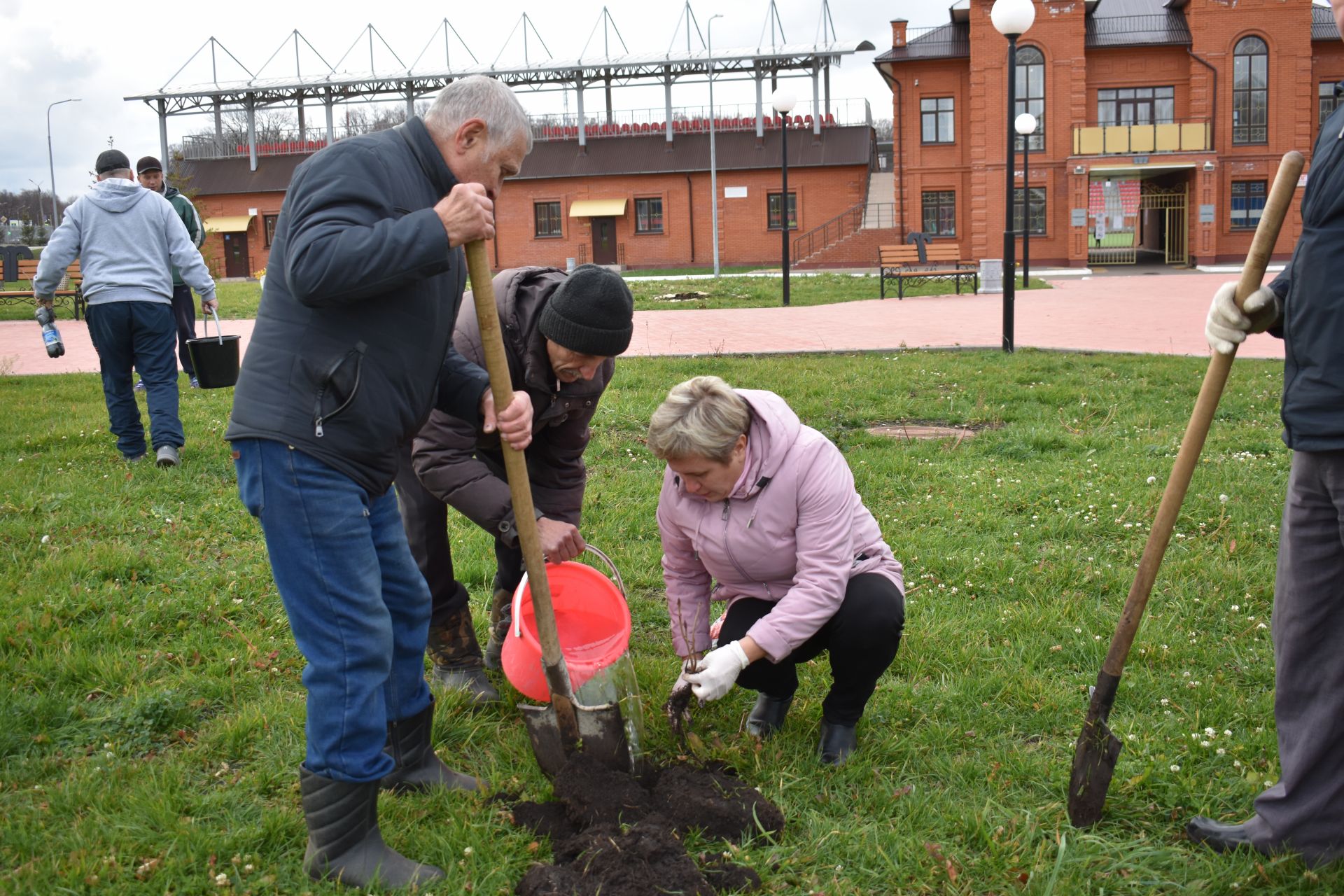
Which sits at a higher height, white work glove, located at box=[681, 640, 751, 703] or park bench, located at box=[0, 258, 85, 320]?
park bench, located at box=[0, 258, 85, 320]

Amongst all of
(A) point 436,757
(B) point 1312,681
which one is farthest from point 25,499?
(B) point 1312,681

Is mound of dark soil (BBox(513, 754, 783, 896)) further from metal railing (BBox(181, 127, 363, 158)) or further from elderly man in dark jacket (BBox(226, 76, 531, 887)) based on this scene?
metal railing (BBox(181, 127, 363, 158))

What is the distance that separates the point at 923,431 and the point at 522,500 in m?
5.13

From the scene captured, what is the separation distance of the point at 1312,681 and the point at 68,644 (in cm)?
386

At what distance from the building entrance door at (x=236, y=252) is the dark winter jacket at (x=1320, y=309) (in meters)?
46.2

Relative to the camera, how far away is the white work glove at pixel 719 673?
2951 millimetres

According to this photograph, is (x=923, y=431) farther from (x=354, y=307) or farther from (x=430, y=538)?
(x=354, y=307)

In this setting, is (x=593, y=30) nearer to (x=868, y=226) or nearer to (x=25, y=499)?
(x=868, y=226)

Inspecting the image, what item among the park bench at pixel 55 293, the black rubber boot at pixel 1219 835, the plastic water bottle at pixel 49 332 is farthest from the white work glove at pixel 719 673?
the park bench at pixel 55 293

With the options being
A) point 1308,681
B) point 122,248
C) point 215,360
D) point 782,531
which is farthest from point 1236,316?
point 122,248

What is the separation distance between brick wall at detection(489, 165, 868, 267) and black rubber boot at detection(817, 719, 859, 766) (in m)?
38.5

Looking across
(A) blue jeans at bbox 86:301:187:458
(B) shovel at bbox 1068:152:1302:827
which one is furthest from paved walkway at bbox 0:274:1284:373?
(B) shovel at bbox 1068:152:1302:827

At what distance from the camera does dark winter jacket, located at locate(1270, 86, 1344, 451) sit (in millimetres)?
2240

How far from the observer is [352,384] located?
236cm
